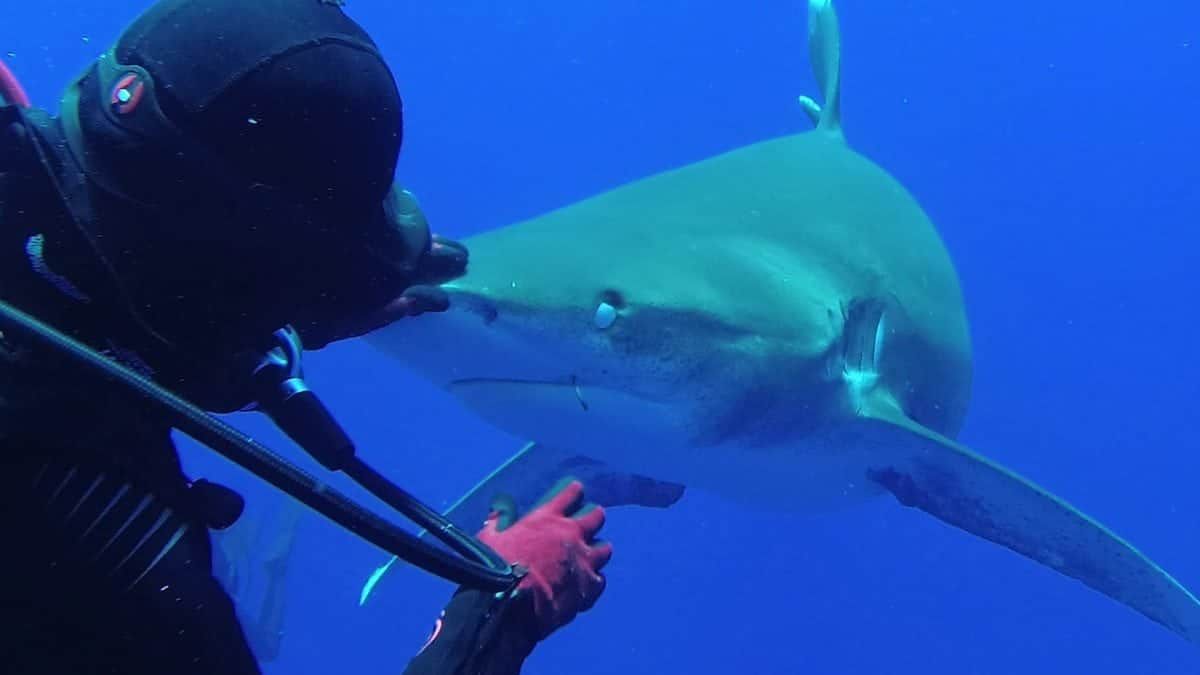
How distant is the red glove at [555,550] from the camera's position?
1.75 meters

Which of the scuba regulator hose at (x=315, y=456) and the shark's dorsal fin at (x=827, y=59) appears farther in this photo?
the shark's dorsal fin at (x=827, y=59)

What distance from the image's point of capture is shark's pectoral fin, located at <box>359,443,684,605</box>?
4633 millimetres

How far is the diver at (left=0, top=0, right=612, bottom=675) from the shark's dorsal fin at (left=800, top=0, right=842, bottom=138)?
4.84 metres

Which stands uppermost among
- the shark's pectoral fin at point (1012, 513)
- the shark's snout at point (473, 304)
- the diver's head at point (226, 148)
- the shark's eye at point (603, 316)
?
the shark's pectoral fin at point (1012, 513)

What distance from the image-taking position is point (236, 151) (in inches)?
49.9

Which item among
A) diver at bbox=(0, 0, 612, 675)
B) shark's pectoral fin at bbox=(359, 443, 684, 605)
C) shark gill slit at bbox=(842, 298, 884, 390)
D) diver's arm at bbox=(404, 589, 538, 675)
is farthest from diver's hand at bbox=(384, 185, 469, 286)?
shark's pectoral fin at bbox=(359, 443, 684, 605)

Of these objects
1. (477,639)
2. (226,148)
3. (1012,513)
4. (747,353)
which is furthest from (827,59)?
(226,148)

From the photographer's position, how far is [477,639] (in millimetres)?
1610

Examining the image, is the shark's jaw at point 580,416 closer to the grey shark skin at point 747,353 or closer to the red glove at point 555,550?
the grey shark skin at point 747,353

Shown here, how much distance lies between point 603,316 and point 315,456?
5.31 ft

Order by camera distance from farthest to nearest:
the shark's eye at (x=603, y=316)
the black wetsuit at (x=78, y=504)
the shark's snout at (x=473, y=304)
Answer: the shark's eye at (x=603, y=316) < the shark's snout at (x=473, y=304) < the black wetsuit at (x=78, y=504)

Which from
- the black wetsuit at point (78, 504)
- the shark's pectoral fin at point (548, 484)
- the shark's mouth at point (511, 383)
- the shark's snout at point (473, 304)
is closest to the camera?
the black wetsuit at point (78, 504)

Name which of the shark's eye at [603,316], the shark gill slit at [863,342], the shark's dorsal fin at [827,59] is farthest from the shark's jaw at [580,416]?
the shark's dorsal fin at [827,59]

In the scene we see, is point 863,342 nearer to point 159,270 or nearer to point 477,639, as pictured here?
point 477,639
